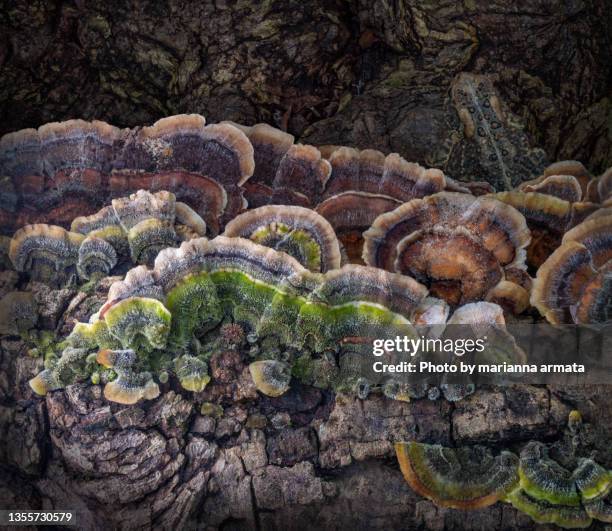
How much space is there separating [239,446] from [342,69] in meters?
1.60

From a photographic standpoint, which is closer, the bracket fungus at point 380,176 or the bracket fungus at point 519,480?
the bracket fungus at point 519,480

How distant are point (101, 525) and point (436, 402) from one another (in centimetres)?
108

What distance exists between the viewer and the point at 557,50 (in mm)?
3055

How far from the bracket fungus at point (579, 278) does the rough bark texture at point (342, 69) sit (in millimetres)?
616

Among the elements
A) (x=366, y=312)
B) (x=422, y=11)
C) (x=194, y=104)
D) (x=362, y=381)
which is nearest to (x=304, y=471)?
(x=362, y=381)

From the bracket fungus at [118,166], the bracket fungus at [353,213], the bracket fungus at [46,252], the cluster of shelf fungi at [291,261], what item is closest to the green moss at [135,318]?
the cluster of shelf fungi at [291,261]

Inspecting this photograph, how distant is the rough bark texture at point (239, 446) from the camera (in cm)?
224

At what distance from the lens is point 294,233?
2.42 meters

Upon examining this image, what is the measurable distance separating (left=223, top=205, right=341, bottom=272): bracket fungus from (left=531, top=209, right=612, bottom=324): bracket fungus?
2.19 ft

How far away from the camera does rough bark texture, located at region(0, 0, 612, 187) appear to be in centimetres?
298

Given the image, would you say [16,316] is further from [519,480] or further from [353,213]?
[519,480]

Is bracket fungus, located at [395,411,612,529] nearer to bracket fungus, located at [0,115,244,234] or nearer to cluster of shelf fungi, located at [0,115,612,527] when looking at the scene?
cluster of shelf fungi, located at [0,115,612,527]

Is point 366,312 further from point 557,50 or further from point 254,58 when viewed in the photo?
point 557,50

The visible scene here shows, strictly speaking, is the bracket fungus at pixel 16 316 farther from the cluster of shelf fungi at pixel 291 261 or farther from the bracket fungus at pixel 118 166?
the bracket fungus at pixel 118 166
